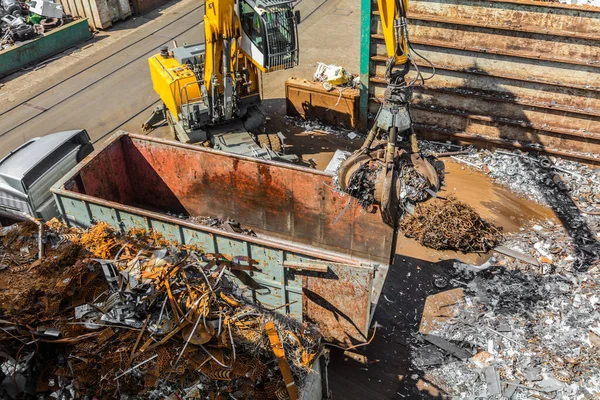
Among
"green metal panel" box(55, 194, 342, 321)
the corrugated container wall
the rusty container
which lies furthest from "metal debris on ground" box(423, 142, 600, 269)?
"green metal panel" box(55, 194, 342, 321)

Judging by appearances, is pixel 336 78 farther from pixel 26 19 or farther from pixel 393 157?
pixel 26 19

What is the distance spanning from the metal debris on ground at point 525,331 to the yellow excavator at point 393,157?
1883mm

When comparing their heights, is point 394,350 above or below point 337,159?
below

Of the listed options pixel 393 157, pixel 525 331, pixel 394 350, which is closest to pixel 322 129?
pixel 393 157

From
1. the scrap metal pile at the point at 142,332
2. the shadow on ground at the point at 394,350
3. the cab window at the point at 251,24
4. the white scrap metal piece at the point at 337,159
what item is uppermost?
the cab window at the point at 251,24

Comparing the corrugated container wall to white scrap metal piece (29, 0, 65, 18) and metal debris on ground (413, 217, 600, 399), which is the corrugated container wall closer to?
metal debris on ground (413, 217, 600, 399)

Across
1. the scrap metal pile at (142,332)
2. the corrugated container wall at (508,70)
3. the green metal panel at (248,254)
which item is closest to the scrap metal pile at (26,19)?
the green metal panel at (248,254)

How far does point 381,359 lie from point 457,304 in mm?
1596

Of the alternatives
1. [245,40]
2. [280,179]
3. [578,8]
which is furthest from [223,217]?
[578,8]

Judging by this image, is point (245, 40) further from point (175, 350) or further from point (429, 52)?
point (175, 350)

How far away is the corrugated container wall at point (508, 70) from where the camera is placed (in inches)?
397

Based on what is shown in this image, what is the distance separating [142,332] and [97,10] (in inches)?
563

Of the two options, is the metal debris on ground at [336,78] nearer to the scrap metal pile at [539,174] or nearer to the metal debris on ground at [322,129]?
the metal debris on ground at [322,129]

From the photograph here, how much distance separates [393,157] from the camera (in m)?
7.36
